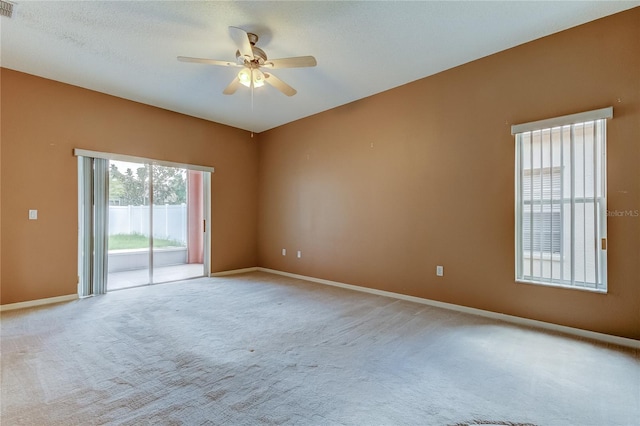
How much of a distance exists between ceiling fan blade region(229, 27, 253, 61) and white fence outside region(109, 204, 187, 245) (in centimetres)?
356

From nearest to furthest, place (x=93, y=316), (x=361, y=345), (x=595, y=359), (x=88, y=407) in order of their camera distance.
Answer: (x=88, y=407) < (x=595, y=359) < (x=361, y=345) < (x=93, y=316)

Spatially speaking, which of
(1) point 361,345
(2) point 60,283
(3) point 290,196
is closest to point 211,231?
(3) point 290,196

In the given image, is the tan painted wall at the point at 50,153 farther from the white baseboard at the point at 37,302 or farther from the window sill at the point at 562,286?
the window sill at the point at 562,286

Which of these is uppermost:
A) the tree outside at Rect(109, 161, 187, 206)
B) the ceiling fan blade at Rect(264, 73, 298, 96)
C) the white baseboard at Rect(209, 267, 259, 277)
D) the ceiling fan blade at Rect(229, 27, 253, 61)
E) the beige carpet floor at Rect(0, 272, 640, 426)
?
the ceiling fan blade at Rect(229, 27, 253, 61)

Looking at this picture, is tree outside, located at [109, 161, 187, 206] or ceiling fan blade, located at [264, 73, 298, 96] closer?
ceiling fan blade, located at [264, 73, 298, 96]

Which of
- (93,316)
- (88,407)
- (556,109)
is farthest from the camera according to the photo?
(93,316)

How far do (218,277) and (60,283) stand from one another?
2.31 meters

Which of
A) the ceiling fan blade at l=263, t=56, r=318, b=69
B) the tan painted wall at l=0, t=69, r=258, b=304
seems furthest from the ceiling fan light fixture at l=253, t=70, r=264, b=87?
the tan painted wall at l=0, t=69, r=258, b=304

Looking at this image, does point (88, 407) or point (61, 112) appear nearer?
point (88, 407)

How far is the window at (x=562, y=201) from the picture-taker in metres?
2.77

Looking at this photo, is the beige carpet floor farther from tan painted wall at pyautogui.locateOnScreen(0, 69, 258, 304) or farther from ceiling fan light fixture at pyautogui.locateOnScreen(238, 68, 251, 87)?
ceiling fan light fixture at pyautogui.locateOnScreen(238, 68, 251, 87)

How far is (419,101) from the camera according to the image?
13.1ft

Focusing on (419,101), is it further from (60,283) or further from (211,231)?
(60,283)

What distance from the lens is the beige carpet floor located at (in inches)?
68.2
